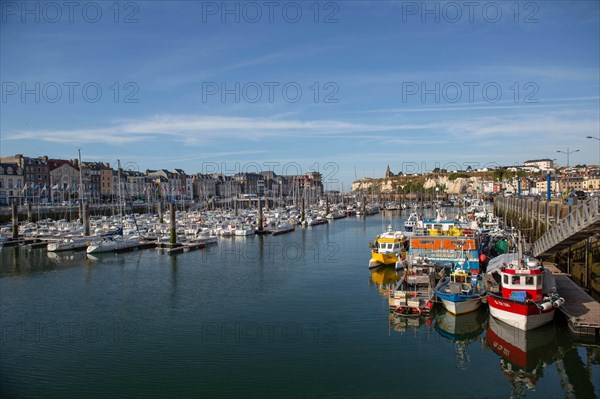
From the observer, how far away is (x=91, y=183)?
116 m

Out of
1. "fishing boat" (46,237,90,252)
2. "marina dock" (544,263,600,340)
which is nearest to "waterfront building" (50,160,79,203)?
"fishing boat" (46,237,90,252)

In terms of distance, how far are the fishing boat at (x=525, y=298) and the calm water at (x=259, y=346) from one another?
2.27ft

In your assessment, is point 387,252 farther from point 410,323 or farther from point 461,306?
point 410,323

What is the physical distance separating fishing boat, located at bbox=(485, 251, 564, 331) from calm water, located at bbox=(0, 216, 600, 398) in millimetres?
691

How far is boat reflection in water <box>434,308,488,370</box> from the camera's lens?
67.1 ft

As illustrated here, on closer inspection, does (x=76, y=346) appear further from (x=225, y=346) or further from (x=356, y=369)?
(x=356, y=369)

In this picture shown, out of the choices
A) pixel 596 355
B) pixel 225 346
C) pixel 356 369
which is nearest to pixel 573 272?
pixel 596 355

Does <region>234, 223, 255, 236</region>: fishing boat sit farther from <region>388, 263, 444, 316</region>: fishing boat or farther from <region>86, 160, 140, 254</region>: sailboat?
<region>388, 263, 444, 316</region>: fishing boat

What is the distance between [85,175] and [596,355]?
4500 inches

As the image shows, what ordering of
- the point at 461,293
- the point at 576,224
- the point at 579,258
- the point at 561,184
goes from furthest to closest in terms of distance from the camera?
the point at 561,184, the point at 579,258, the point at 461,293, the point at 576,224

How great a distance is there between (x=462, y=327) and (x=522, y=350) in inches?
126

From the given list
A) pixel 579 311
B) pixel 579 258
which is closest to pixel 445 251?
pixel 579 258

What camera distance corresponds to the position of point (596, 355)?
19000mm

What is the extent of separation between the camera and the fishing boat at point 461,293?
2358 centimetres
